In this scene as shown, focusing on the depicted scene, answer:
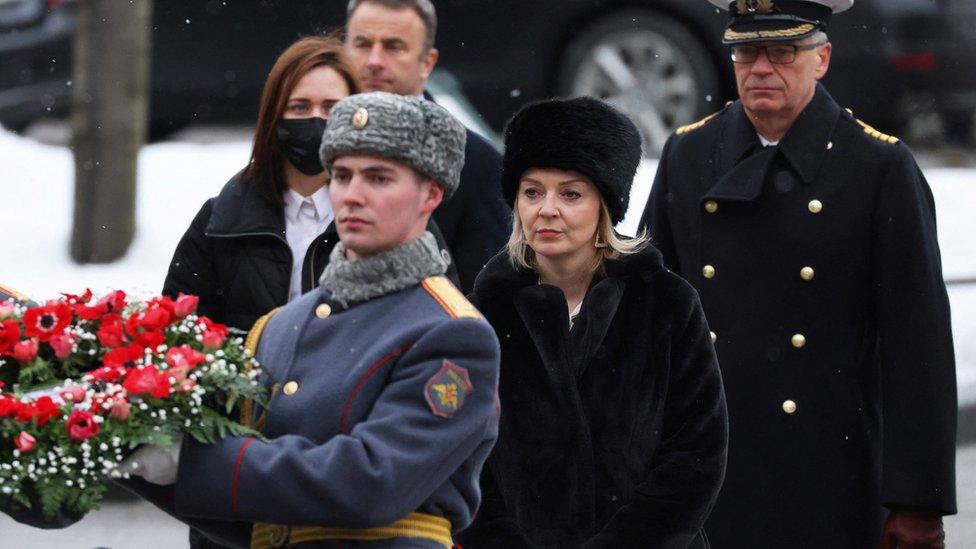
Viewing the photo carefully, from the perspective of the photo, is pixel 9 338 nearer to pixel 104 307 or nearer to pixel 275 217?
pixel 104 307

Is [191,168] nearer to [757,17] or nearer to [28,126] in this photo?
[28,126]

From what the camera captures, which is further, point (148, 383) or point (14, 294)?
point (14, 294)

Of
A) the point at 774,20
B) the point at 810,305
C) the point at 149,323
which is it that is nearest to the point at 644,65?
the point at 774,20

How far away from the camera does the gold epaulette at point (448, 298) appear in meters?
3.71

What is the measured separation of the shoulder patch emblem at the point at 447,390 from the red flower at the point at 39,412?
25.4 inches

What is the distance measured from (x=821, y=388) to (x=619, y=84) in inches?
251

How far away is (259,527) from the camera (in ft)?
12.6

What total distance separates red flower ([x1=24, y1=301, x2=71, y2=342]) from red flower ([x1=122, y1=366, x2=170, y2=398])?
286mm

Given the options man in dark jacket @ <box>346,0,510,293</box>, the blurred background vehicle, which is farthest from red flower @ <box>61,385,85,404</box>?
the blurred background vehicle

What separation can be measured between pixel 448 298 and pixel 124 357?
1.93 feet

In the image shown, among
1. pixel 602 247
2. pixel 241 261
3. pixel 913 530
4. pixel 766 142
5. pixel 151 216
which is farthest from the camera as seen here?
pixel 151 216

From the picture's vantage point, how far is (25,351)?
3699 millimetres

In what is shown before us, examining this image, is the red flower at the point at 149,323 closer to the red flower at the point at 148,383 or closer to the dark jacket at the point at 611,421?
the red flower at the point at 148,383

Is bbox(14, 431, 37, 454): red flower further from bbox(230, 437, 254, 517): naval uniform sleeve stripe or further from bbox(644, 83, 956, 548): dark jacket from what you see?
bbox(644, 83, 956, 548): dark jacket
